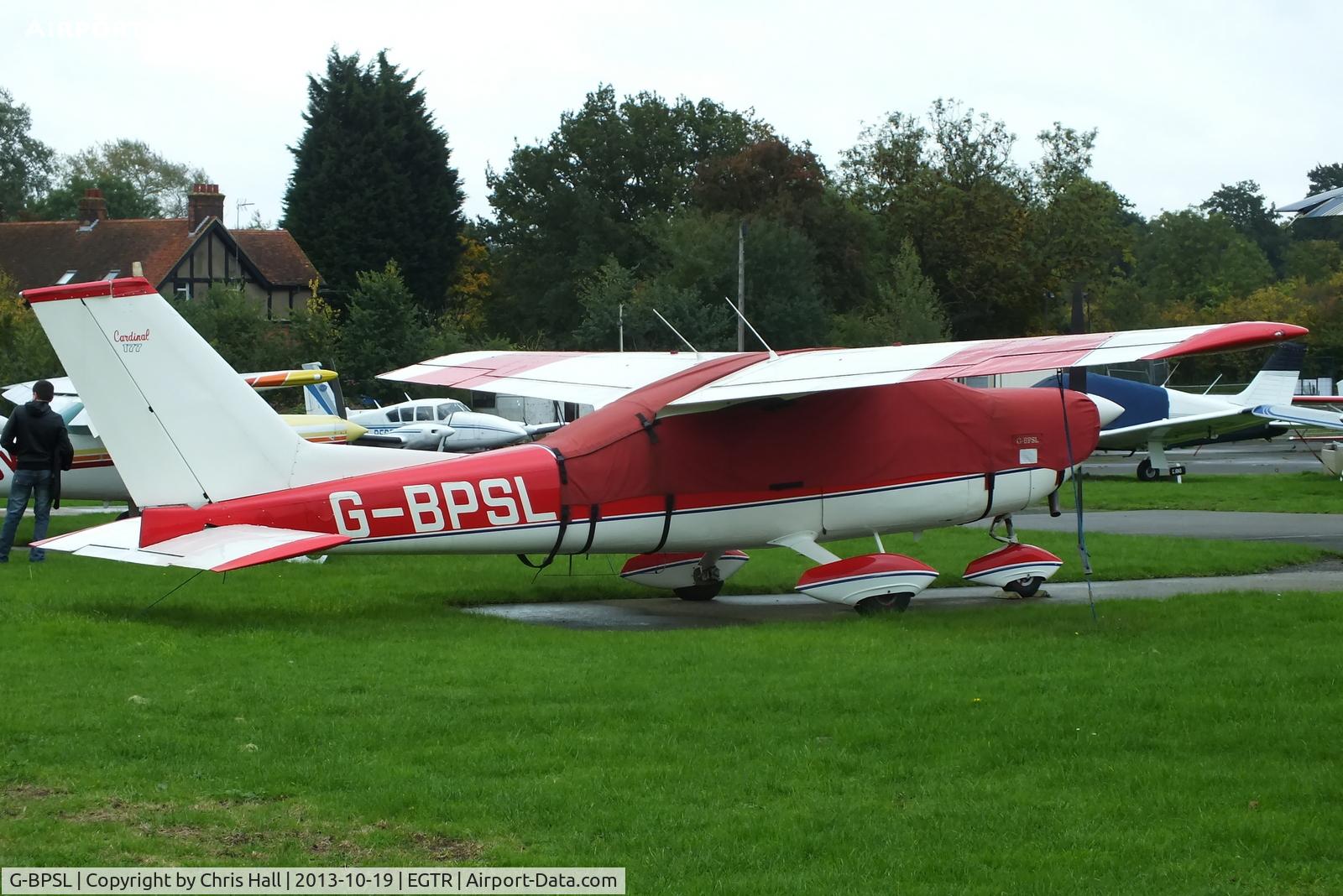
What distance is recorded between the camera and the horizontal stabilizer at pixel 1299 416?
27453 mm

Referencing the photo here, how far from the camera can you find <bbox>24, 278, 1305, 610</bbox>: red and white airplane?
32.7ft

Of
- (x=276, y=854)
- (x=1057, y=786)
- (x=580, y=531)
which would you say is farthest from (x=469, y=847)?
(x=580, y=531)

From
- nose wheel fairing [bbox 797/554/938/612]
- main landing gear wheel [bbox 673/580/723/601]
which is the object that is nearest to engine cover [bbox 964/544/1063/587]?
nose wheel fairing [bbox 797/554/938/612]

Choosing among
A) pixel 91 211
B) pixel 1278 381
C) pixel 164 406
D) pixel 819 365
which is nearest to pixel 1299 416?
pixel 1278 381

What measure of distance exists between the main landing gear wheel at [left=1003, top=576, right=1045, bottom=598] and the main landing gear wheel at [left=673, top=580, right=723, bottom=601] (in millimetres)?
2664

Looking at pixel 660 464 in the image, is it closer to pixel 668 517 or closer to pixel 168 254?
pixel 668 517

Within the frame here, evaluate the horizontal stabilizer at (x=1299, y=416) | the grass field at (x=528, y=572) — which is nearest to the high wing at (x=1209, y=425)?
the horizontal stabilizer at (x=1299, y=416)

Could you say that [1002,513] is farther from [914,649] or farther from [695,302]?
[695,302]

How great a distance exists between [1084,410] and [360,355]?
37382 mm

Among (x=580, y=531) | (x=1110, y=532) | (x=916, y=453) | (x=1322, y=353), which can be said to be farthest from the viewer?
(x=1322, y=353)

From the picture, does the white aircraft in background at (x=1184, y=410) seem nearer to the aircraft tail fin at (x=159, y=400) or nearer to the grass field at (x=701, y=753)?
the grass field at (x=701, y=753)

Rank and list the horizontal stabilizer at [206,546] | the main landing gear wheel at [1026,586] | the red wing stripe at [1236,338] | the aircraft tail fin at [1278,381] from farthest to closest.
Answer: the aircraft tail fin at [1278,381] → the main landing gear wheel at [1026,586] → the horizontal stabilizer at [206,546] → the red wing stripe at [1236,338]

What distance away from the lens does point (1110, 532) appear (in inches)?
729

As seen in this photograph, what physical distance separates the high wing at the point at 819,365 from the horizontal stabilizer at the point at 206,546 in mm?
3195
